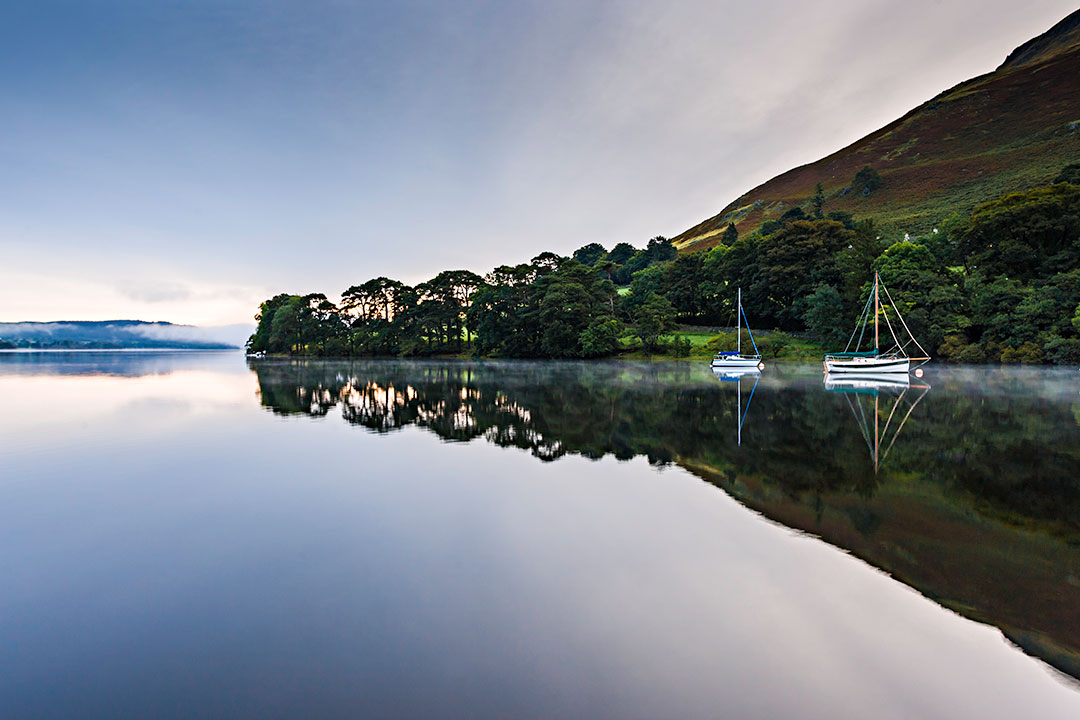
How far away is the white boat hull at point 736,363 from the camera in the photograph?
39.0 metres

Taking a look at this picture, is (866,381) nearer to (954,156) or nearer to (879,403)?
(879,403)

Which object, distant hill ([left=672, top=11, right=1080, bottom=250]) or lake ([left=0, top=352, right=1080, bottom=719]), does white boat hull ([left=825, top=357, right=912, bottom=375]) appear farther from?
distant hill ([left=672, top=11, right=1080, bottom=250])

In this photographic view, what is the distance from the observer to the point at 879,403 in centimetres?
2098

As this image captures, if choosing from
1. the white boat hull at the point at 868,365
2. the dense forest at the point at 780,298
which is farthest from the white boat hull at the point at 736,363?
the dense forest at the point at 780,298

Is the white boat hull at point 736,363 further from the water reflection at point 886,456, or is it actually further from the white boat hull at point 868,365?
the water reflection at point 886,456

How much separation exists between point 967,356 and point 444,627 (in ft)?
198

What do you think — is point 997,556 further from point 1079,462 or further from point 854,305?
point 854,305

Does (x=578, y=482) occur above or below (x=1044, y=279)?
below

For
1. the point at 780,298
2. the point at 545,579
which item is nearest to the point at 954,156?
the point at 780,298

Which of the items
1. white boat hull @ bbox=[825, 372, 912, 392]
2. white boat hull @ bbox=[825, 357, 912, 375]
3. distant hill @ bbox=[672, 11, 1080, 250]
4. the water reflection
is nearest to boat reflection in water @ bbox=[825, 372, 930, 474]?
white boat hull @ bbox=[825, 372, 912, 392]

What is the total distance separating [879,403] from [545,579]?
812 inches

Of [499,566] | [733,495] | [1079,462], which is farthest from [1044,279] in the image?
[499,566]

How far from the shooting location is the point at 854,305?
57750 millimetres

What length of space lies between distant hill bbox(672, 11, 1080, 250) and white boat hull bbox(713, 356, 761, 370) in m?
77.3
